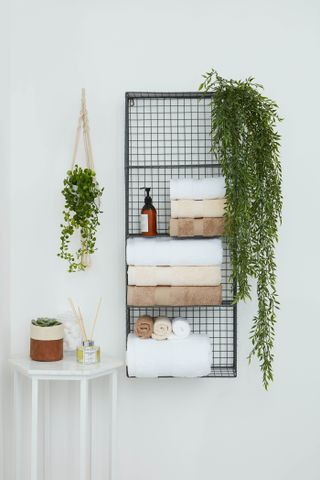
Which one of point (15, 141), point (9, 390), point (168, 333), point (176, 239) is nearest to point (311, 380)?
point (168, 333)

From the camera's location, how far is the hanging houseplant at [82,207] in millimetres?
2338

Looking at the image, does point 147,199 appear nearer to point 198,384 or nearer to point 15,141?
point 15,141

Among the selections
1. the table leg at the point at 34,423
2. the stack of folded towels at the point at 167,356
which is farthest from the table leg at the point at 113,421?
the table leg at the point at 34,423

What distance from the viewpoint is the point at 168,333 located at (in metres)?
2.29

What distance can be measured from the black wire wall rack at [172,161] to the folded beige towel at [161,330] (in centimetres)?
18

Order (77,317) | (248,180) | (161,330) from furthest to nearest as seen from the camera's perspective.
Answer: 1. (77,317)
2. (161,330)
3. (248,180)

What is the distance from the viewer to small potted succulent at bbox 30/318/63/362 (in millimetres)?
2275

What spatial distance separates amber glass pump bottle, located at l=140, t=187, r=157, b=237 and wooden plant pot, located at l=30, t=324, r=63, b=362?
524mm

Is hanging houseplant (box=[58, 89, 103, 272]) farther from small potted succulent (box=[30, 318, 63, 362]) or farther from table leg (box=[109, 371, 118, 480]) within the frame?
table leg (box=[109, 371, 118, 480])

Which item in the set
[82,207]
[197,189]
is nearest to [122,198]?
[82,207]

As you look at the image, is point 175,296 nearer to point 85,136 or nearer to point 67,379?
point 67,379

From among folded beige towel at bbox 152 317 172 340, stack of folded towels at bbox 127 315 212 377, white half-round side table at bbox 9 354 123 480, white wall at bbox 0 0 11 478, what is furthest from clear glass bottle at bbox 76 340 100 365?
white wall at bbox 0 0 11 478

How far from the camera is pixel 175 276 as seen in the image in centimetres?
225

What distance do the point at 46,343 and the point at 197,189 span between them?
862 mm
